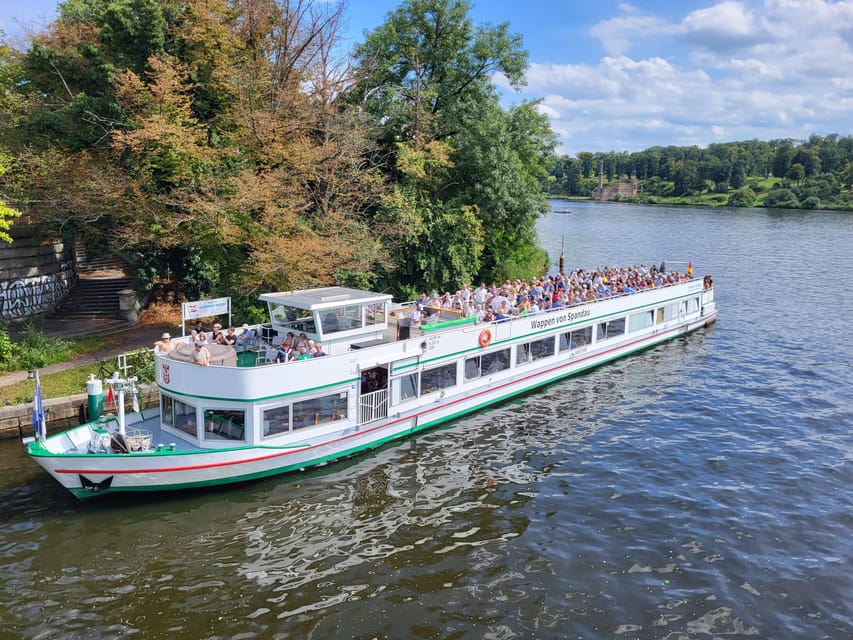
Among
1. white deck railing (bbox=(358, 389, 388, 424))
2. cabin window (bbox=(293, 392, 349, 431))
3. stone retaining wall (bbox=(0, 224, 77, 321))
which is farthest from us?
stone retaining wall (bbox=(0, 224, 77, 321))

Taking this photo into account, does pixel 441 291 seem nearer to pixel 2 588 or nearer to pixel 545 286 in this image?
pixel 545 286

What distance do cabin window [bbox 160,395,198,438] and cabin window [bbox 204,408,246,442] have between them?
0.57m

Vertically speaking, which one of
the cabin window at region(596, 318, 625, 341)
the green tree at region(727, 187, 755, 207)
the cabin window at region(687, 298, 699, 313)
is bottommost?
the cabin window at region(596, 318, 625, 341)

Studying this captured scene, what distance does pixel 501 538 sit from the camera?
1491 centimetres

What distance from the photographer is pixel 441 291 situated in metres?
Answer: 36.0

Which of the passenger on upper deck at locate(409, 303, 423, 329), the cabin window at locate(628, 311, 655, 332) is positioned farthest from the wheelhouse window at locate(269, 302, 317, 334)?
the cabin window at locate(628, 311, 655, 332)

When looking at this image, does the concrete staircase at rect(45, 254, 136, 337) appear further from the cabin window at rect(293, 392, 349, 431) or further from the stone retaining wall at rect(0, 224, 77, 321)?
the cabin window at rect(293, 392, 349, 431)

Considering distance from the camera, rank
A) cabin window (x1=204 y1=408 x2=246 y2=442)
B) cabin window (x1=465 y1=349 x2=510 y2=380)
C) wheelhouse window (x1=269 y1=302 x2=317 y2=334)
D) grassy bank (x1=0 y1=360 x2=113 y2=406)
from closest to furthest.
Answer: cabin window (x1=204 y1=408 x2=246 y2=442)
wheelhouse window (x1=269 y1=302 x2=317 y2=334)
grassy bank (x1=0 y1=360 x2=113 y2=406)
cabin window (x1=465 y1=349 x2=510 y2=380)

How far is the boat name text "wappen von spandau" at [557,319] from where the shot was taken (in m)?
24.5

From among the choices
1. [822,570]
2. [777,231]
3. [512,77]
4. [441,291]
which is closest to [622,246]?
[777,231]

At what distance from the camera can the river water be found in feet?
39.7

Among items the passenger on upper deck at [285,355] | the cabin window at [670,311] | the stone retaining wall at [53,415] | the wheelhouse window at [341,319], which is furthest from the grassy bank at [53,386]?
the cabin window at [670,311]

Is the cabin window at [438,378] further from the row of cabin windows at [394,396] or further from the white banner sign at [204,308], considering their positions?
the white banner sign at [204,308]

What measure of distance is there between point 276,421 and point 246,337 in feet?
12.5
